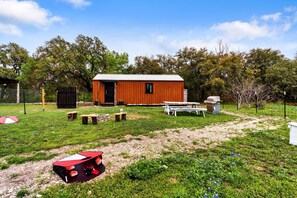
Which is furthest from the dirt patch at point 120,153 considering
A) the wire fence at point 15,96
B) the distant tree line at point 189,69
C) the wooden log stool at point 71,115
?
the wire fence at point 15,96

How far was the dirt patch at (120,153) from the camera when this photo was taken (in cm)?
206

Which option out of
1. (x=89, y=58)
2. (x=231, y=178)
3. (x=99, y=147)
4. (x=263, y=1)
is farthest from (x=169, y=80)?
(x=231, y=178)

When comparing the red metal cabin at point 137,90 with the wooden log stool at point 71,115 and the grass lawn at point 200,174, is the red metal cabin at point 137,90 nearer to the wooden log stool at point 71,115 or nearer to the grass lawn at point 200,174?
the wooden log stool at point 71,115

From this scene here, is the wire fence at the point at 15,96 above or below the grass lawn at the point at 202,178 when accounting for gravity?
above

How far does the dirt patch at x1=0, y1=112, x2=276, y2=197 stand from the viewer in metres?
2.06

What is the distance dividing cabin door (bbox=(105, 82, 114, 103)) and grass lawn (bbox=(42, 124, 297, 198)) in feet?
37.2

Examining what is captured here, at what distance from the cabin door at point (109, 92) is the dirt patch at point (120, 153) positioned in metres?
9.59

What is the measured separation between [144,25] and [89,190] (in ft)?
47.0

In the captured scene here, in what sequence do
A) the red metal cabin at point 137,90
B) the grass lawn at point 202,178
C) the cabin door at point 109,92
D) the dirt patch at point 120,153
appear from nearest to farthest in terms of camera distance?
1. the grass lawn at point 202,178
2. the dirt patch at point 120,153
3. the red metal cabin at point 137,90
4. the cabin door at point 109,92

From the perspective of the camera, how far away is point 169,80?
1371cm

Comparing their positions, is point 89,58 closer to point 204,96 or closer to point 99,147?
point 204,96

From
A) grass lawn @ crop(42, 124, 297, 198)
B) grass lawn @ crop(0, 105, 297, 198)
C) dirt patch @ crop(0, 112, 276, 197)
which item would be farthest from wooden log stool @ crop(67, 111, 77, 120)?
grass lawn @ crop(42, 124, 297, 198)

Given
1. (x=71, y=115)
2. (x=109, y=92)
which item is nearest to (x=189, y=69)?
(x=109, y=92)

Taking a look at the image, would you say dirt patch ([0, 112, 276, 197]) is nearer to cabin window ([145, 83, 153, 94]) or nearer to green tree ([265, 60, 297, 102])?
cabin window ([145, 83, 153, 94])
